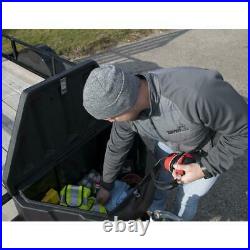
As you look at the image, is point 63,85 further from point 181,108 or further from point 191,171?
point 191,171

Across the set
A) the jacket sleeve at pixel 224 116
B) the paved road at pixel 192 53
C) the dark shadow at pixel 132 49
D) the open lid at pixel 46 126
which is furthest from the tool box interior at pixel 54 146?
the dark shadow at pixel 132 49

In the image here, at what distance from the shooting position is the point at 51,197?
2756 millimetres

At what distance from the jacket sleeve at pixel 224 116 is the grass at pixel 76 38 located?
4.65 m

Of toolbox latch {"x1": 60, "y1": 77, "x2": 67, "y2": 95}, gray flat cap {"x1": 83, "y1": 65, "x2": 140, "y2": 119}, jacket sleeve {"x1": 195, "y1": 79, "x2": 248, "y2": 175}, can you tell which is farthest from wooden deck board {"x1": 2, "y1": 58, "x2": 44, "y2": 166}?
jacket sleeve {"x1": 195, "y1": 79, "x2": 248, "y2": 175}

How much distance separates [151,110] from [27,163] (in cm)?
104

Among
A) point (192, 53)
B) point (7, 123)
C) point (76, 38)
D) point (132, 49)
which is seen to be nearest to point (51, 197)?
point (7, 123)

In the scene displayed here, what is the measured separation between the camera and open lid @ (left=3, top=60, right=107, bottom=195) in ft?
7.57

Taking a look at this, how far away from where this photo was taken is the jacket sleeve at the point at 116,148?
250cm

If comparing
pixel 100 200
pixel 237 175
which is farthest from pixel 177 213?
pixel 237 175

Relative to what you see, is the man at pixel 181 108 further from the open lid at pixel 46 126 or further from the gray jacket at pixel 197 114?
the open lid at pixel 46 126

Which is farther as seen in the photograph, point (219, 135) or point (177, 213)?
point (177, 213)

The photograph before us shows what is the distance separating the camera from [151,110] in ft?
6.73

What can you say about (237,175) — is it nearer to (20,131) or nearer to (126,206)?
(126,206)

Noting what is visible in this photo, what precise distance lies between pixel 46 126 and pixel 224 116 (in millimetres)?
1330
